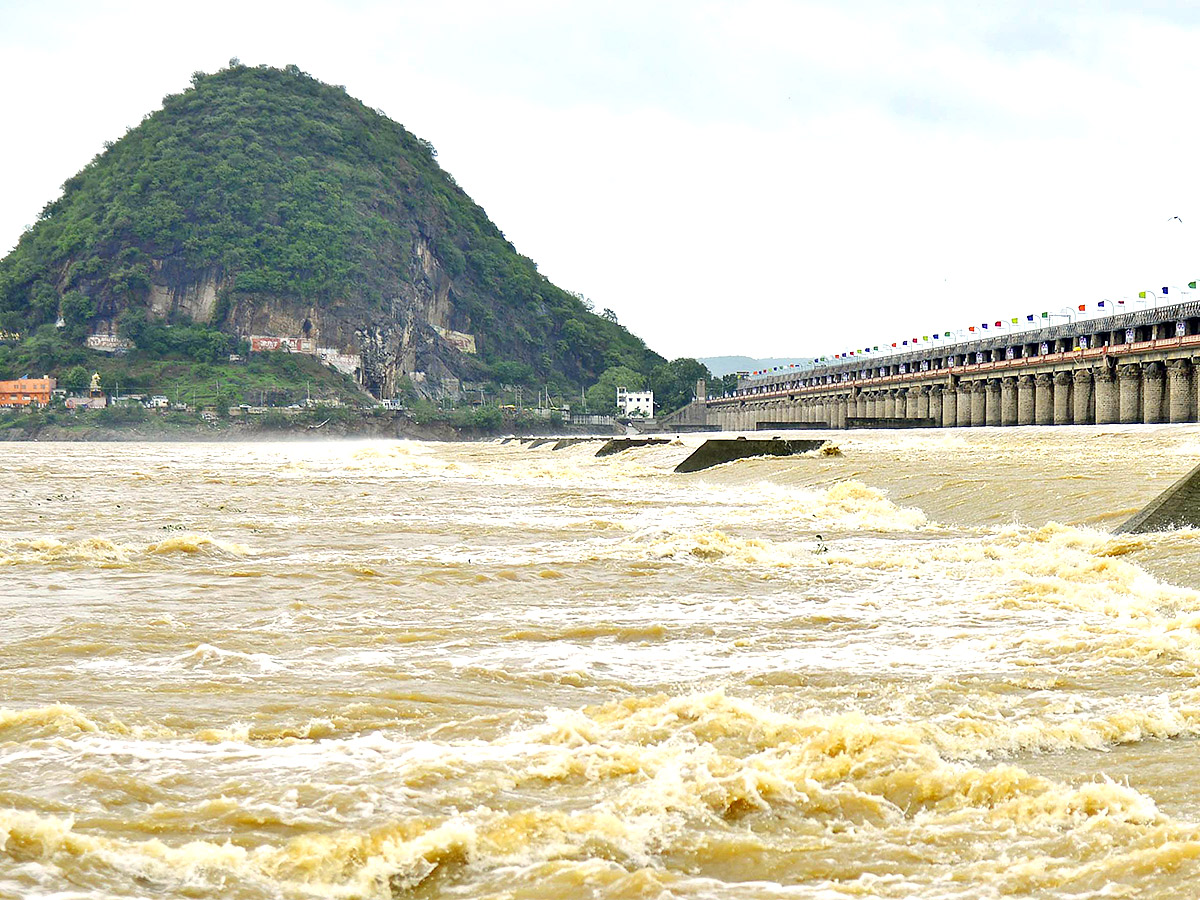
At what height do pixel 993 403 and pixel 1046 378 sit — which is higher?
pixel 1046 378

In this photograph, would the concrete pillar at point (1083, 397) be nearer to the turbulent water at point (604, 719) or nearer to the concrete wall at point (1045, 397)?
the concrete wall at point (1045, 397)

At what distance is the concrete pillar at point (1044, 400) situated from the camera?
71.5m

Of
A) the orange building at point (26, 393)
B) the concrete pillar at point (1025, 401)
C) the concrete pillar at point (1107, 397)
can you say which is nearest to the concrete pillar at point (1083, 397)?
the concrete pillar at point (1107, 397)

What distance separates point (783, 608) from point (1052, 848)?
545 centimetres

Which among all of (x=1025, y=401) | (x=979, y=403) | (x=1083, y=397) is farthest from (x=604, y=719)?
(x=979, y=403)

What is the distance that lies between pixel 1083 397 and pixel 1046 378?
521 cm

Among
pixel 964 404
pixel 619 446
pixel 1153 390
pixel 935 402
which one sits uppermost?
pixel 1153 390

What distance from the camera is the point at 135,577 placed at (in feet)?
37.5

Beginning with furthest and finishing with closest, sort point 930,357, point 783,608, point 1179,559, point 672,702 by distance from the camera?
point 930,357 → point 1179,559 → point 783,608 → point 672,702

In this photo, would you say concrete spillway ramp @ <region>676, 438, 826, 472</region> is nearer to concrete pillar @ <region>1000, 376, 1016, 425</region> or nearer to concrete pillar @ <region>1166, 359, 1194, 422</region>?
concrete pillar @ <region>1166, 359, 1194, 422</region>

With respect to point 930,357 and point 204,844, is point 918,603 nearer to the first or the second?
point 204,844

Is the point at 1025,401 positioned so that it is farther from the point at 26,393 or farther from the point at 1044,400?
the point at 26,393

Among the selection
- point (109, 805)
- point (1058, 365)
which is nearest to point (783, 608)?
point (109, 805)

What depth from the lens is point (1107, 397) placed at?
210ft
